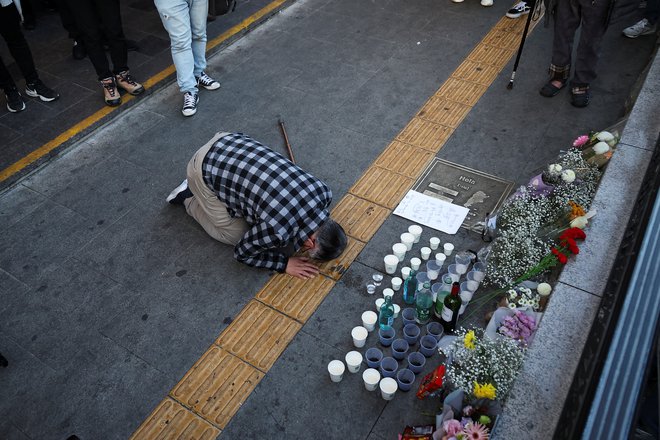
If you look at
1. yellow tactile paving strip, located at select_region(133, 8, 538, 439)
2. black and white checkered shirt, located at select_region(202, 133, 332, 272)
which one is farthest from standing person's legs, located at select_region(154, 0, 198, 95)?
yellow tactile paving strip, located at select_region(133, 8, 538, 439)

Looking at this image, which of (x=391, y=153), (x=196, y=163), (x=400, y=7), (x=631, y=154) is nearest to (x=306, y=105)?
(x=391, y=153)

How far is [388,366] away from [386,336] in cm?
29

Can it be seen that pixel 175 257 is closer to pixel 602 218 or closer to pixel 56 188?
pixel 56 188

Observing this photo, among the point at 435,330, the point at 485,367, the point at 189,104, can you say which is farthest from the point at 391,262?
the point at 189,104

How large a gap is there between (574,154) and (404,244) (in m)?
1.62

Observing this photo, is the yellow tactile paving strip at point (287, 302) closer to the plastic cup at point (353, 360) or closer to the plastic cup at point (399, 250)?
the plastic cup at point (399, 250)

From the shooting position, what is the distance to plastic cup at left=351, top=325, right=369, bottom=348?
12.7 ft

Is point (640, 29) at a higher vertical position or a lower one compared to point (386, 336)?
higher

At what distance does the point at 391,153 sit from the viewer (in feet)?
18.1

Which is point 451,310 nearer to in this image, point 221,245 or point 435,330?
point 435,330

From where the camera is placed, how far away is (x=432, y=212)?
489 centimetres

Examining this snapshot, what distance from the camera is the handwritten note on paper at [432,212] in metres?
4.77

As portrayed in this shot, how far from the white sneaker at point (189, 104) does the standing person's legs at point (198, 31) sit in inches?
15.2

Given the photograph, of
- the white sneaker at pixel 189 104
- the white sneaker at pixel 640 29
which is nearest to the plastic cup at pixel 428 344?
the white sneaker at pixel 189 104
